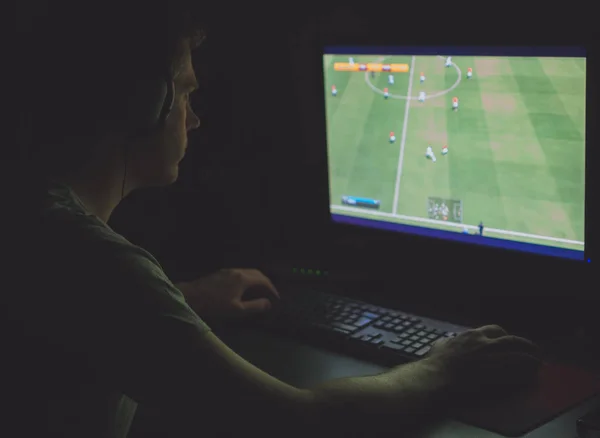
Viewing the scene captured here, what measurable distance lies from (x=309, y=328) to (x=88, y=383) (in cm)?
63

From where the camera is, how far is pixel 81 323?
1021mm

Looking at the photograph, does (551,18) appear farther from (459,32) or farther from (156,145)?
(156,145)

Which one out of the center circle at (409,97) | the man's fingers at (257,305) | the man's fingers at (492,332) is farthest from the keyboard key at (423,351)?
the center circle at (409,97)

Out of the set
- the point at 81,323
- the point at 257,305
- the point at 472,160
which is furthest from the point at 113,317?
the point at 472,160

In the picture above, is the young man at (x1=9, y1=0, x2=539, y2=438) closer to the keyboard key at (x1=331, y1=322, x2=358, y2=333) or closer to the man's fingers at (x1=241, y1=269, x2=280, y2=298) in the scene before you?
the keyboard key at (x1=331, y1=322, x2=358, y2=333)

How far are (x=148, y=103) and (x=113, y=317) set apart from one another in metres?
0.32

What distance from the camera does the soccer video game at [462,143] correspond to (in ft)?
5.12

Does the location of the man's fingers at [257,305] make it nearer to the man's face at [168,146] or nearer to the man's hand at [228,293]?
the man's hand at [228,293]

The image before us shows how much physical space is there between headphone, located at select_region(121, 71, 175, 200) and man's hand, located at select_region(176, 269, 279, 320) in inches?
25.4

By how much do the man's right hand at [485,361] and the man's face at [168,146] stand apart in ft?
1.62

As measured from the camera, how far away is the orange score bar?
5.91 ft

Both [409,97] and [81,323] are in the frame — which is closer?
[81,323]

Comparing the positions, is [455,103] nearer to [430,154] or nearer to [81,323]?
[430,154]

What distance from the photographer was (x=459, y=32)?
1.69 m
